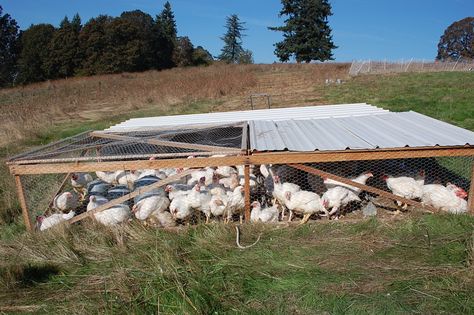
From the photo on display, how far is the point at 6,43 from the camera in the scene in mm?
46062

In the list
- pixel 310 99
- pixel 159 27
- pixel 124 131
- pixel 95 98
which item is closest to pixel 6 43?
pixel 159 27

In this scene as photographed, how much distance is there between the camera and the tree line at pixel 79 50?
1645 inches

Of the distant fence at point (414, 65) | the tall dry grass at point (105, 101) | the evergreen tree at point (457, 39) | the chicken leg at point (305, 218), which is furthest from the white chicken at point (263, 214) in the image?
the evergreen tree at point (457, 39)

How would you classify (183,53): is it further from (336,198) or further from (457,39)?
(457,39)

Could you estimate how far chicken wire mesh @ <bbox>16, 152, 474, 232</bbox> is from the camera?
13.8ft

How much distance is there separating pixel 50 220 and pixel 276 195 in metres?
2.80

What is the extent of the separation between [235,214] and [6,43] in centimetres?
5338

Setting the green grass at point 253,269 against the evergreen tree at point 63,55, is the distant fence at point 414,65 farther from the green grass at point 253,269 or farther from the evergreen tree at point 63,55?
the evergreen tree at point 63,55

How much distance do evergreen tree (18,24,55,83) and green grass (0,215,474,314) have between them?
44.9 meters

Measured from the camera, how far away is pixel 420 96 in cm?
1305

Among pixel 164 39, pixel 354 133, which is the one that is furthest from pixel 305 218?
pixel 164 39

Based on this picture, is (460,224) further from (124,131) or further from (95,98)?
(95,98)

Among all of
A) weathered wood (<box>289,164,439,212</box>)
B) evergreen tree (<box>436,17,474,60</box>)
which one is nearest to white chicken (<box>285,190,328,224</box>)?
weathered wood (<box>289,164,439,212</box>)

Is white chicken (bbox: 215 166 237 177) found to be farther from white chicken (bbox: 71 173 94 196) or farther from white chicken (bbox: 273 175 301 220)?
white chicken (bbox: 71 173 94 196)
